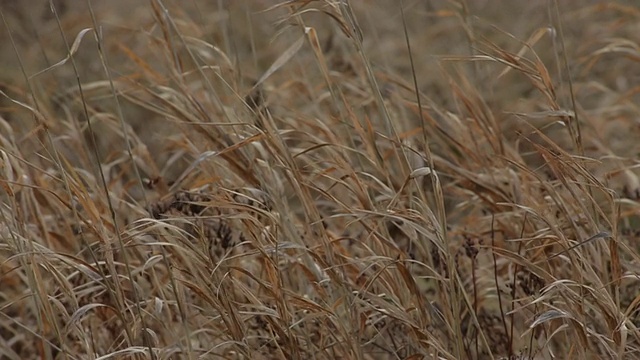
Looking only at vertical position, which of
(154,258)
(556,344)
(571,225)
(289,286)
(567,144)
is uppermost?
(154,258)

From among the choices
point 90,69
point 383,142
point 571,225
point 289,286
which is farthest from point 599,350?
point 90,69

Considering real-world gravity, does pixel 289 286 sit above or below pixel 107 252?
below

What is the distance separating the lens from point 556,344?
214cm

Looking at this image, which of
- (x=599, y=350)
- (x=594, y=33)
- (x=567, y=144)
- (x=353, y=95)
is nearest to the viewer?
(x=599, y=350)

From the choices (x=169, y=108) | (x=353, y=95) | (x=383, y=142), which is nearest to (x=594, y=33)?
(x=353, y=95)

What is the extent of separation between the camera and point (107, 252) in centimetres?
169

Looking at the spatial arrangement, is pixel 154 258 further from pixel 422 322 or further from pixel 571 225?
pixel 571 225

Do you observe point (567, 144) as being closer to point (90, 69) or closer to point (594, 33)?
point (594, 33)

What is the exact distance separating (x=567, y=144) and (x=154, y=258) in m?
2.13

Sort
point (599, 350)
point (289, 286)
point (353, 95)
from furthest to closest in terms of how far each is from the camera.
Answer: point (353, 95), point (289, 286), point (599, 350)

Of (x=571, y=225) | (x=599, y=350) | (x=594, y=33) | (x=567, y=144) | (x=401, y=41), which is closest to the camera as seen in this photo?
(x=571, y=225)

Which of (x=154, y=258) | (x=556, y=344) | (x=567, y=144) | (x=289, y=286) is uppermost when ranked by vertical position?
(x=154, y=258)

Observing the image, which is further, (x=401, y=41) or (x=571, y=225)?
(x=401, y=41)

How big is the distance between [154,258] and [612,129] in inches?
76.3
